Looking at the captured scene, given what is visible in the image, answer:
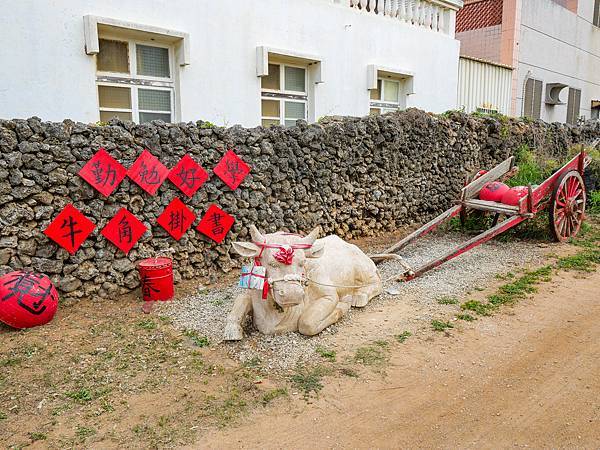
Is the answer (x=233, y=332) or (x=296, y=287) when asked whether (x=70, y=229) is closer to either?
(x=233, y=332)

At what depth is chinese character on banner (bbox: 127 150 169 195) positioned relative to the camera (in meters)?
5.54

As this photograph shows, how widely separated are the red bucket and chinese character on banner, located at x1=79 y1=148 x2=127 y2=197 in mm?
885

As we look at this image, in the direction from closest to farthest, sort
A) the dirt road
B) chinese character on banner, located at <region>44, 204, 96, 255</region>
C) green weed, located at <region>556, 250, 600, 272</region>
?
the dirt road < chinese character on banner, located at <region>44, 204, 96, 255</region> < green weed, located at <region>556, 250, 600, 272</region>

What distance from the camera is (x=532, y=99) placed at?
14992 mm

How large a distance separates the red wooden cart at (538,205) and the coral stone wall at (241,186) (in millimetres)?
1253

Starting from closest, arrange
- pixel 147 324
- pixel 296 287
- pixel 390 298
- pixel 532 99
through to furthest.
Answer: pixel 296 287
pixel 147 324
pixel 390 298
pixel 532 99

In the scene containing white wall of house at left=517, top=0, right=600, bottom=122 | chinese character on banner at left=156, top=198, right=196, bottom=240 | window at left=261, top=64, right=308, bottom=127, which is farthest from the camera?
white wall of house at left=517, top=0, right=600, bottom=122

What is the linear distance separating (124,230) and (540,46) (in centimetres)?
1440

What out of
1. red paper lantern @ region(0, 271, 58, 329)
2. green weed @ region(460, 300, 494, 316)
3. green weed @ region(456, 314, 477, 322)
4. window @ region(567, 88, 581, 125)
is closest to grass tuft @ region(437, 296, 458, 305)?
green weed @ region(460, 300, 494, 316)

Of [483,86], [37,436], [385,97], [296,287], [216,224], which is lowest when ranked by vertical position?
[37,436]

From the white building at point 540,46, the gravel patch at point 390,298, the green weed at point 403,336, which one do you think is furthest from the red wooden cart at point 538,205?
the white building at point 540,46

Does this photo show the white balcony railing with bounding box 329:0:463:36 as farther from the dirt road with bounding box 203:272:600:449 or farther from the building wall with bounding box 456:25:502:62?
the dirt road with bounding box 203:272:600:449

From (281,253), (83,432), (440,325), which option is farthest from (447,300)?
(83,432)

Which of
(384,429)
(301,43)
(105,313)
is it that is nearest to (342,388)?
(384,429)
